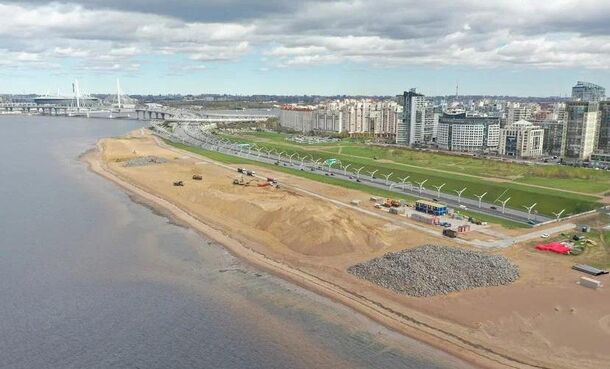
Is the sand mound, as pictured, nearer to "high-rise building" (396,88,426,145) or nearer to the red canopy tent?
the red canopy tent

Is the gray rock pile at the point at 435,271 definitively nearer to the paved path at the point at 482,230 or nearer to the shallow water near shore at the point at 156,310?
the shallow water near shore at the point at 156,310

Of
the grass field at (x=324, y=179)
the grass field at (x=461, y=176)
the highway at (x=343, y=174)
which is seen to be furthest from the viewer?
the grass field at (x=461, y=176)

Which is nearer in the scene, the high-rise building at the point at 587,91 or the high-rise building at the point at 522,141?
the high-rise building at the point at 522,141

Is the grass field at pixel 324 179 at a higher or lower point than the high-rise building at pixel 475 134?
lower

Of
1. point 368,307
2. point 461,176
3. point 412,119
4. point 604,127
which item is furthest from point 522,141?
point 368,307

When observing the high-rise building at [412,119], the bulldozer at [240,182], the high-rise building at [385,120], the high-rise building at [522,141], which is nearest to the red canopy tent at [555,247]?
the bulldozer at [240,182]

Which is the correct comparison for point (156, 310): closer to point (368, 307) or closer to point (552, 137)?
point (368, 307)

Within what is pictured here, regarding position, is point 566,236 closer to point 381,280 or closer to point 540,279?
point 540,279
